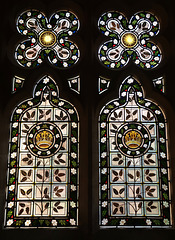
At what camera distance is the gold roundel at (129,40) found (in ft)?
17.3

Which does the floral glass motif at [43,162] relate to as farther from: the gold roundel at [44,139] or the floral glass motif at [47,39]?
the floral glass motif at [47,39]

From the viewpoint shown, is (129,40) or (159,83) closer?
(159,83)

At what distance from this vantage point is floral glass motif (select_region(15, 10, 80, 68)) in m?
5.24

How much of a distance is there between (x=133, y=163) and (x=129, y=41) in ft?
4.97

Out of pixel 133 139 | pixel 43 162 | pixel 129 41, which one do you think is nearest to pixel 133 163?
pixel 133 139

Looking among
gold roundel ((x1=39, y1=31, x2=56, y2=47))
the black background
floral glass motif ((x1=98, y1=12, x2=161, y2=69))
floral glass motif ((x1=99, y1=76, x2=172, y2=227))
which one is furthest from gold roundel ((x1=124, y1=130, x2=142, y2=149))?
gold roundel ((x1=39, y1=31, x2=56, y2=47))

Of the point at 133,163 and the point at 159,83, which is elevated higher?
the point at 159,83

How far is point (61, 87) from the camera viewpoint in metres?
5.07

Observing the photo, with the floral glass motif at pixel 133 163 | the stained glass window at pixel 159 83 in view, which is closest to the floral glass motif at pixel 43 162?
the floral glass motif at pixel 133 163

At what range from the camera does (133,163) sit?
188 inches

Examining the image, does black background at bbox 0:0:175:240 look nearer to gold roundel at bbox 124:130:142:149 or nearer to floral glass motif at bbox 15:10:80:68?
floral glass motif at bbox 15:10:80:68

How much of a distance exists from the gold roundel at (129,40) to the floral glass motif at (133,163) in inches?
20.5

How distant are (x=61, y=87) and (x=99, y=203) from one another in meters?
1.40

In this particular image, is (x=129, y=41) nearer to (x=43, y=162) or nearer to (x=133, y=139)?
(x=133, y=139)
